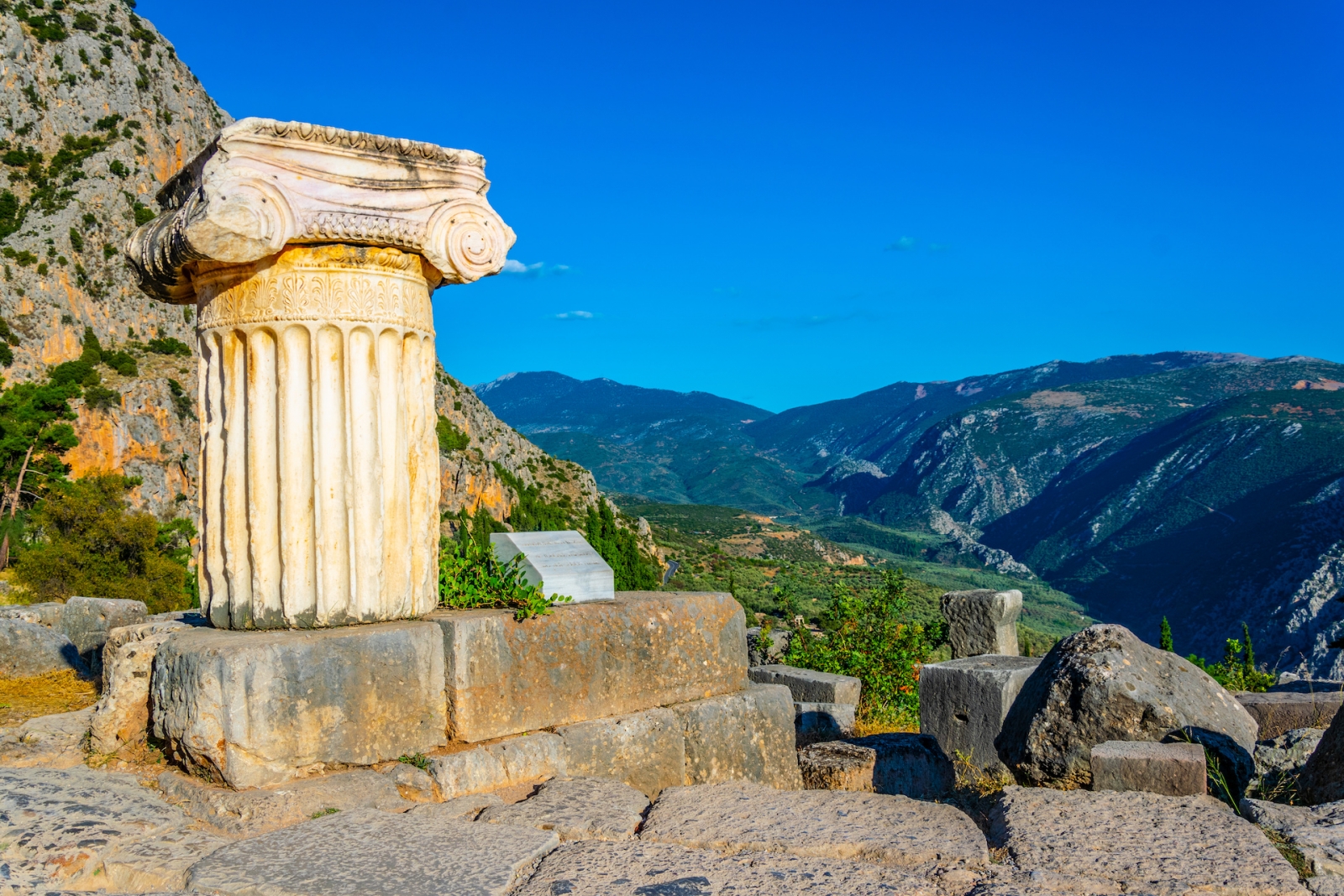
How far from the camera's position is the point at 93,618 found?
7.14 metres

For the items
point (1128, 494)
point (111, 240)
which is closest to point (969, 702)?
point (111, 240)

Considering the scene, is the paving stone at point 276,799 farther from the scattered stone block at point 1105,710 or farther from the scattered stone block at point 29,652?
the scattered stone block at point 29,652

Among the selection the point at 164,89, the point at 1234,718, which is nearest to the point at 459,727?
the point at 1234,718

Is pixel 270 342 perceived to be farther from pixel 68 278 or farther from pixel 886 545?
pixel 886 545

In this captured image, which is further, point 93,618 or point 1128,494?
point 1128,494

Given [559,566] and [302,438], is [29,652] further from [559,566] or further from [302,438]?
[559,566]

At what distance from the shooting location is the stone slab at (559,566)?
4.86m

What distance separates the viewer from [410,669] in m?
4.13

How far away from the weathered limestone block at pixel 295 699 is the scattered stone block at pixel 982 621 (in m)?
7.81

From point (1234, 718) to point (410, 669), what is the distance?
409 centimetres

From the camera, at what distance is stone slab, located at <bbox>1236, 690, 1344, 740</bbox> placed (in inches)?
239

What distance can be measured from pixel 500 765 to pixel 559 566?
109 cm

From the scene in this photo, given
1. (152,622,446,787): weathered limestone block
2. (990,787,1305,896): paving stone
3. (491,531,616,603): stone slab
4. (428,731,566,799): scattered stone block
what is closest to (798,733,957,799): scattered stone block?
(491,531,616,603): stone slab

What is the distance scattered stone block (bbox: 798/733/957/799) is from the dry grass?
4.10m
